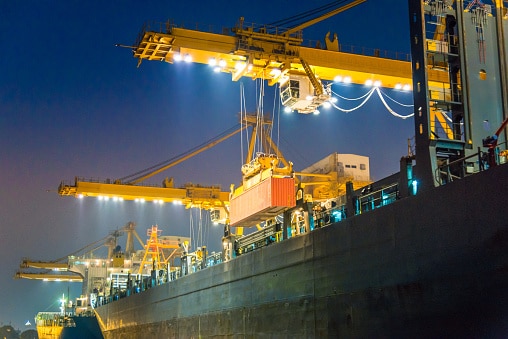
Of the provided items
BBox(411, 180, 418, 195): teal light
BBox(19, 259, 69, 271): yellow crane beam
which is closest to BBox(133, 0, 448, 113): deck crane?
BBox(411, 180, 418, 195): teal light

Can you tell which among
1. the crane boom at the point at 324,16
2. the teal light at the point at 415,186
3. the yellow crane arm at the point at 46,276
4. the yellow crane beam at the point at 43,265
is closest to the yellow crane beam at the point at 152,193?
the crane boom at the point at 324,16

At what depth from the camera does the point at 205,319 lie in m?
19.0

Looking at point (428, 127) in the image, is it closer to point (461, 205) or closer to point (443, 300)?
point (461, 205)

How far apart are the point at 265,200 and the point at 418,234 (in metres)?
10.8

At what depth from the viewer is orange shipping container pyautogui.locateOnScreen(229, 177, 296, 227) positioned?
19.9m

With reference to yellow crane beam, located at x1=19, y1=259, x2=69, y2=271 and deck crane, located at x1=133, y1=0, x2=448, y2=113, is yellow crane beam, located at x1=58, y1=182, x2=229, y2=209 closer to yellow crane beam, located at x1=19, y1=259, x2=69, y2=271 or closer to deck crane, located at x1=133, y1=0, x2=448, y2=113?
deck crane, located at x1=133, y1=0, x2=448, y2=113

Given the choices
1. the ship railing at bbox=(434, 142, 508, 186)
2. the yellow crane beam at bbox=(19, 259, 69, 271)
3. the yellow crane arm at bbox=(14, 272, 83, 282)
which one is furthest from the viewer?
the yellow crane arm at bbox=(14, 272, 83, 282)

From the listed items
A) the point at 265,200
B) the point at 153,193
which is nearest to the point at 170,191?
the point at 153,193

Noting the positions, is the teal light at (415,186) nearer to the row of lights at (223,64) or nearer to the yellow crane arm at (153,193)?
the row of lights at (223,64)

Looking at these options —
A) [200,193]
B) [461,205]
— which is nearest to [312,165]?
[200,193]

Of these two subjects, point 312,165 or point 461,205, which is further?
point 312,165

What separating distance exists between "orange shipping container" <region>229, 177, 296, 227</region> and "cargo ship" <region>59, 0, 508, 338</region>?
202cm

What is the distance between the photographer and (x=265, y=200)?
66.6 feet

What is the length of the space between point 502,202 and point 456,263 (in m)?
1.23
